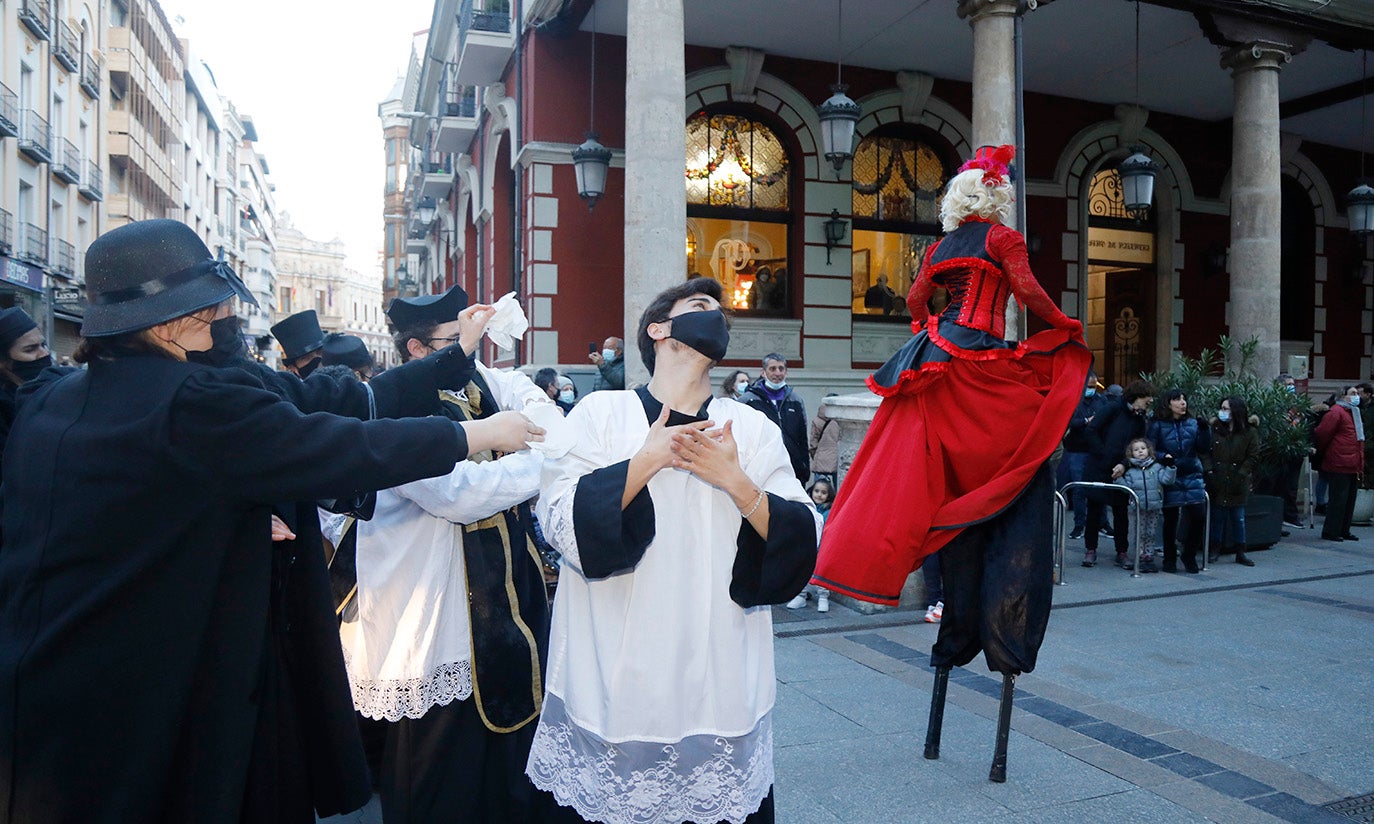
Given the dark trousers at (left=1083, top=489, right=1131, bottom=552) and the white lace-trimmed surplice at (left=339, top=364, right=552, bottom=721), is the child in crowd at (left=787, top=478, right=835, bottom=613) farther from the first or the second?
the white lace-trimmed surplice at (left=339, top=364, right=552, bottom=721)

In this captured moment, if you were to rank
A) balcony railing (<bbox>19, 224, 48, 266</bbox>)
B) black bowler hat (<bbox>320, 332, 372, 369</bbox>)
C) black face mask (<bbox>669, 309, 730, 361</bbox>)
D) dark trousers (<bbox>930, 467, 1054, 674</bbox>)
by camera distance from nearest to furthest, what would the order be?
1. black face mask (<bbox>669, 309, 730, 361</bbox>)
2. dark trousers (<bbox>930, 467, 1054, 674</bbox>)
3. black bowler hat (<bbox>320, 332, 372, 369</bbox>)
4. balcony railing (<bbox>19, 224, 48, 266</bbox>)

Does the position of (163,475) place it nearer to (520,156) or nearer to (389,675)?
Result: (389,675)

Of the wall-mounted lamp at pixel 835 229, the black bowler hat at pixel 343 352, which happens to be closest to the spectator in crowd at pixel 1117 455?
the wall-mounted lamp at pixel 835 229

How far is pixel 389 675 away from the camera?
3.14 meters

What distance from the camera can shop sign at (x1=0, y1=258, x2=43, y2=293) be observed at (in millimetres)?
21688

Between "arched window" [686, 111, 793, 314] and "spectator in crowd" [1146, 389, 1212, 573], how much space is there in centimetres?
645

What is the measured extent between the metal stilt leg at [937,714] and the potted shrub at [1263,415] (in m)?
7.00

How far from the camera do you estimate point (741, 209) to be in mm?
14375

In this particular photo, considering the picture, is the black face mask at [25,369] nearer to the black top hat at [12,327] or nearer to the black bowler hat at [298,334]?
the black top hat at [12,327]

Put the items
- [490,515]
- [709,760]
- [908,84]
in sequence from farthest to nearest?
1. [908,84]
2. [490,515]
3. [709,760]

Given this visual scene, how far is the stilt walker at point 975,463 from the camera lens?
12.6 ft

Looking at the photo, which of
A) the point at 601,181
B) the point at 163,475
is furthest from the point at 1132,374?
the point at 163,475

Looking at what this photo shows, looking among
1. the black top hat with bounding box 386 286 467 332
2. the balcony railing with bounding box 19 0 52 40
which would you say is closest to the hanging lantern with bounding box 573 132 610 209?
the black top hat with bounding box 386 286 467 332

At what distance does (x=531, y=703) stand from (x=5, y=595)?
162cm
